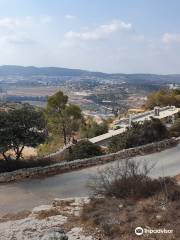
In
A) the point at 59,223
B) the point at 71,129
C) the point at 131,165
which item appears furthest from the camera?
the point at 71,129

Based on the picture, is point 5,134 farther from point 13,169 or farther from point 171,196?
point 171,196

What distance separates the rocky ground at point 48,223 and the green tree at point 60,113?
1812 cm

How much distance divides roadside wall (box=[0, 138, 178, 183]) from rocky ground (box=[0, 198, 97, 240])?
3373 mm

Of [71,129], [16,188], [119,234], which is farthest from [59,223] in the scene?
[71,129]

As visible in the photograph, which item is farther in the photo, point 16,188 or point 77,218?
point 16,188

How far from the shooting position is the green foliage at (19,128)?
16.9m

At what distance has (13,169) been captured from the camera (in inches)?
663

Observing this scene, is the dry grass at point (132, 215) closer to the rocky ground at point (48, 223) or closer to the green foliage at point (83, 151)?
the rocky ground at point (48, 223)

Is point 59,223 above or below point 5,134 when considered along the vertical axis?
below

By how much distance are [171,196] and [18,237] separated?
13.6ft

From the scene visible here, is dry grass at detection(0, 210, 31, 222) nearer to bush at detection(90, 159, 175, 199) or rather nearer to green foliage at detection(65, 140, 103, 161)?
bush at detection(90, 159, 175, 199)

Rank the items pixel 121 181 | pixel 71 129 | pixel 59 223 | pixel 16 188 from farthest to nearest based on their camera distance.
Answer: pixel 71 129 → pixel 16 188 → pixel 121 181 → pixel 59 223

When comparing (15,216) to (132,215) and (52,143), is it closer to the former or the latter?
(132,215)

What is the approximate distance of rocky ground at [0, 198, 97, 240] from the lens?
372 inches
